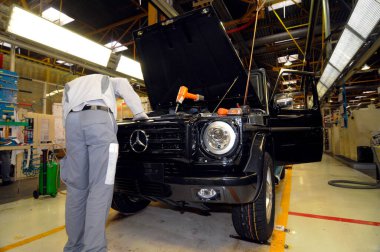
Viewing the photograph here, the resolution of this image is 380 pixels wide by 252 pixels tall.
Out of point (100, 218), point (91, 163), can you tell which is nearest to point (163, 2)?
point (91, 163)

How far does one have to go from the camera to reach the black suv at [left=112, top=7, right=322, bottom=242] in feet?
5.63

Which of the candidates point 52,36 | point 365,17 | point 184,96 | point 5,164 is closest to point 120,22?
point 52,36

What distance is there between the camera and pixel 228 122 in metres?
1.77

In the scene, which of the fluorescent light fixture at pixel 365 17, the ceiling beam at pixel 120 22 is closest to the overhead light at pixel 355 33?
the fluorescent light fixture at pixel 365 17

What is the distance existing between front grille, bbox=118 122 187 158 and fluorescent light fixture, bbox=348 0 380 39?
3173mm

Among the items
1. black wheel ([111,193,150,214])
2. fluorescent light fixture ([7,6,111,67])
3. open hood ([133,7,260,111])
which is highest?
fluorescent light fixture ([7,6,111,67])

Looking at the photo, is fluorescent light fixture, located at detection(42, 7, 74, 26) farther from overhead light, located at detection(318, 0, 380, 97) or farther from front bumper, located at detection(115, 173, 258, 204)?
overhead light, located at detection(318, 0, 380, 97)

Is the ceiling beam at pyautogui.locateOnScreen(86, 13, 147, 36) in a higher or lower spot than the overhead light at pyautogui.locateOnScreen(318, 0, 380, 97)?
higher

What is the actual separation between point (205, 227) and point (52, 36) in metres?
4.23

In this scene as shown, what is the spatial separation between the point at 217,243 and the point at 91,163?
1.31 metres

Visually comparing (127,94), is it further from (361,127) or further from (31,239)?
(361,127)

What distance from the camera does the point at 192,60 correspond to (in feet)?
8.91

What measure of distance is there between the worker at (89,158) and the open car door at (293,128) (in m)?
1.69

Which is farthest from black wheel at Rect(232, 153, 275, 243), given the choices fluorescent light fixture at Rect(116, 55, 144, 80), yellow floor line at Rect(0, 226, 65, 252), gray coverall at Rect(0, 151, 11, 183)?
gray coverall at Rect(0, 151, 11, 183)
